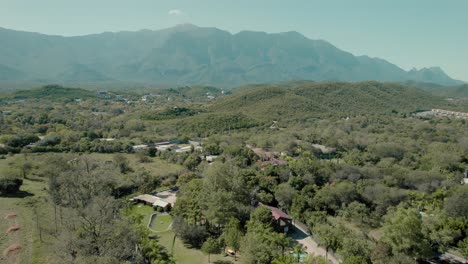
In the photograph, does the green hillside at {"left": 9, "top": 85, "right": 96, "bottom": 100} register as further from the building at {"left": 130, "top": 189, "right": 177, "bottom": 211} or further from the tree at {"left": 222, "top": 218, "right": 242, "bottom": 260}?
the tree at {"left": 222, "top": 218, "right": 242, "bottom": 260}

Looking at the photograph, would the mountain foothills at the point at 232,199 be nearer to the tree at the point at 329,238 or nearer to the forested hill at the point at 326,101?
the tree at the point at 329,238

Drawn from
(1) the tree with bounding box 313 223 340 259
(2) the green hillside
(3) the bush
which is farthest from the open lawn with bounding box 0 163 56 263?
(2) the green hillside

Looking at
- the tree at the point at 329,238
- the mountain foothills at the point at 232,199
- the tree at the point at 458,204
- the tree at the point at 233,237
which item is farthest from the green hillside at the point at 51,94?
the tree at the point at 458,204

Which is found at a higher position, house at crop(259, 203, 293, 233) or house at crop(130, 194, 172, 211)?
house at crop(259, 203, 293, 233)

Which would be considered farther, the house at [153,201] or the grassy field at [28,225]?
the house at [153,201]

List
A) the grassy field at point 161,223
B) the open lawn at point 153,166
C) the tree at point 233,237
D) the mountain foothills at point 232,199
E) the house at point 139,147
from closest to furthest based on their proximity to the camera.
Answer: the mountain foothills at point 232,199
the tree at point 233,237
the grassy field at point 161,223
the open lawn at point 153,166
the house at point 139,147

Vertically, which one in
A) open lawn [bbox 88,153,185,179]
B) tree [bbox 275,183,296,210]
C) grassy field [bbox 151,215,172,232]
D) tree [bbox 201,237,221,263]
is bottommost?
open lawn [bbox 88,153,185,179]

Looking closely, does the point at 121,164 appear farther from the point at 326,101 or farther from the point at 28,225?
the point at 326,101
